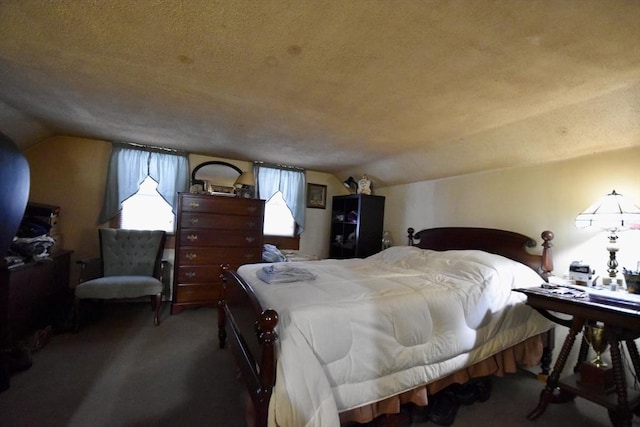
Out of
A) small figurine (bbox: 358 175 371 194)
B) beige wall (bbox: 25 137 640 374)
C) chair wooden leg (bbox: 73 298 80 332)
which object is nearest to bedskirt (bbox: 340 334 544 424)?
beige wall (bbox: 25 137 640 374)

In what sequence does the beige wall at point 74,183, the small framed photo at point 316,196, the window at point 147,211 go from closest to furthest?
the beige wall at point 74,183
the window at point 147,211
the small framed photo at point 316,196

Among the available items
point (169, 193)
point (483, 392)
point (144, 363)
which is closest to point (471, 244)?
point (483, 392)

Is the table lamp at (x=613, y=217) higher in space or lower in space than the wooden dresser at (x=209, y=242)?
higher

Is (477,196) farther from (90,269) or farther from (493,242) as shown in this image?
(90,269)

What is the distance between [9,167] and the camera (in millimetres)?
830

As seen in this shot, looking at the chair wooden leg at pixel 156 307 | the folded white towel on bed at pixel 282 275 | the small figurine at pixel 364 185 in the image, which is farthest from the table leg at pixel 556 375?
the chair wooden leg at pixel 156 307

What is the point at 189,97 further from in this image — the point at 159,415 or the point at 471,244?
the point at 471,244

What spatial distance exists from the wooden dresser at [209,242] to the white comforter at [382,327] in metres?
1.14

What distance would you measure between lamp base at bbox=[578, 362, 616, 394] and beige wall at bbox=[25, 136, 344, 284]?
479 cm

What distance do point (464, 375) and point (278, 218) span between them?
10.2 ft

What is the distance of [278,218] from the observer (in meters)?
4.24

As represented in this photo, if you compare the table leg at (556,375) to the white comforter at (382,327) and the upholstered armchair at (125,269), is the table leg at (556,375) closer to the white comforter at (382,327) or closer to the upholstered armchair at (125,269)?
→ the white comforter at (382,327)

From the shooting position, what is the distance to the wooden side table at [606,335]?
148cm

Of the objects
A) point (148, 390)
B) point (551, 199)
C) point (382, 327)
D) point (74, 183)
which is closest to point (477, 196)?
point (551, 199)
